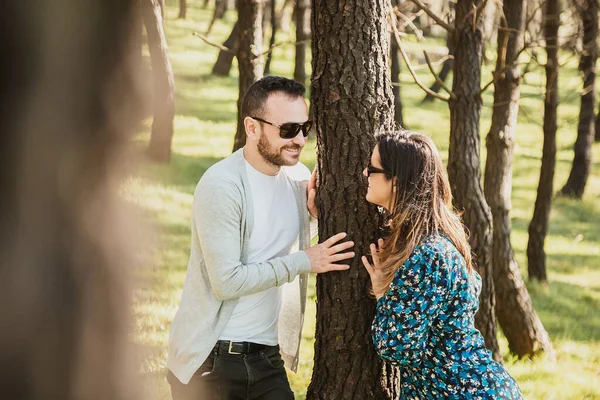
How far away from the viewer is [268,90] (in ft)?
10.8

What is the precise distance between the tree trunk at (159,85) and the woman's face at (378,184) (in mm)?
2545

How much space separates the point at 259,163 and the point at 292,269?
1.81 ft

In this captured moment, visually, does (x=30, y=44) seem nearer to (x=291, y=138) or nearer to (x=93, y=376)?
(x=93, y=376)

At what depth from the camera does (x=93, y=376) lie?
474mm

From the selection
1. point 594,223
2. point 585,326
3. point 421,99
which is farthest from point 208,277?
point 421,99

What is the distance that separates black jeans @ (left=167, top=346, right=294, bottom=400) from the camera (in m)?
3.16

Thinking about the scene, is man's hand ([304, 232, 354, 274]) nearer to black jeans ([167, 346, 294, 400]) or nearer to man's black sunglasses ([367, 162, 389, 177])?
man's black sunglasses ([367, 162, 389, 177])

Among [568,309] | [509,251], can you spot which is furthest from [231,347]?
[568,309]

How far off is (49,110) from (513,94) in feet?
26.1

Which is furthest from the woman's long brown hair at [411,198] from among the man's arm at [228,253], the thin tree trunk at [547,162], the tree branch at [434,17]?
the thin tree trunk at [547,162]

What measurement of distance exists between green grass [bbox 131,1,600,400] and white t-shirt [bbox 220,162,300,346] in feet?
1.00

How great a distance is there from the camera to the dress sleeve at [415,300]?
2.84m

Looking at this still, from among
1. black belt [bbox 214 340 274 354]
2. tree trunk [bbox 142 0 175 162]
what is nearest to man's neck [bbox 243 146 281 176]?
black belt [bbox 214 340 274 354]

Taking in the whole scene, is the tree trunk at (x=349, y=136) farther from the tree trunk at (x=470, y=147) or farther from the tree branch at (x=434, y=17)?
the tree trunk at (x=470, y=147)
